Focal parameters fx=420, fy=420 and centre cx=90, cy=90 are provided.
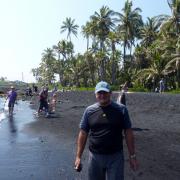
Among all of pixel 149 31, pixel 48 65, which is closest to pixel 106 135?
pixel 149 31

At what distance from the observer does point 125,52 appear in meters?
67.6

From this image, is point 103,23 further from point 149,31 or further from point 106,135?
point 106,135

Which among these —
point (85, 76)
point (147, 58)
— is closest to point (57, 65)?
point (85, 76)

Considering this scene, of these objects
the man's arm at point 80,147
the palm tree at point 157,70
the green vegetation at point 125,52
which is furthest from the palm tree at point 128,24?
the man's arm at point 80,147

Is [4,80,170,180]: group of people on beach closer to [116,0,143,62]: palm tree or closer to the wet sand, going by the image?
the wet sand

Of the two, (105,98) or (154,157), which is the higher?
(105,98)

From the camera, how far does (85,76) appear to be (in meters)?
84.6

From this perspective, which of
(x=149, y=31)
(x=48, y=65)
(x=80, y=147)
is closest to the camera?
(x=80, y=147)

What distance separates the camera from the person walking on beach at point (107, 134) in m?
4.75

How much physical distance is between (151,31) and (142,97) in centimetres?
3562

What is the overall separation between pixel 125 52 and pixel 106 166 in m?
63.4

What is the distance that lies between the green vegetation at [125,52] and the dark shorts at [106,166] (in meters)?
39.8

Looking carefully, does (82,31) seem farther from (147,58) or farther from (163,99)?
(163,99)

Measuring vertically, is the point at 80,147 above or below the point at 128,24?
below
